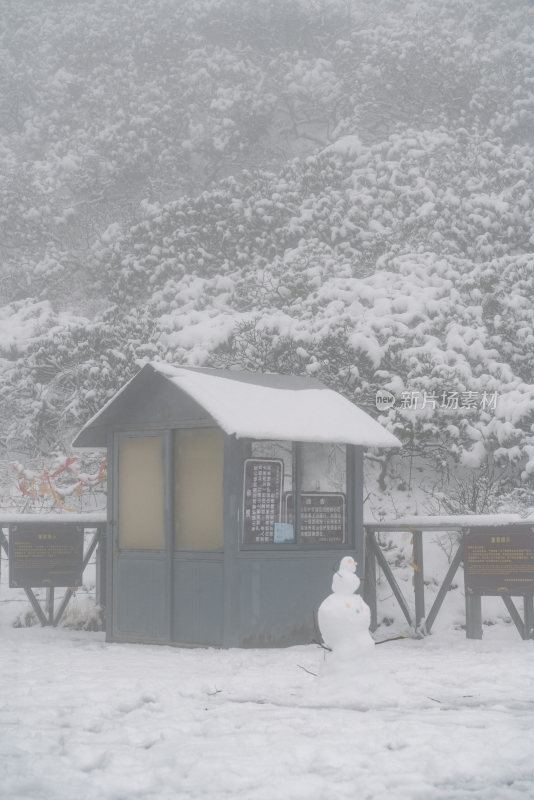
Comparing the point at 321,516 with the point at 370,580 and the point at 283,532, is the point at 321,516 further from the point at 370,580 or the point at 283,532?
the point at 370,580

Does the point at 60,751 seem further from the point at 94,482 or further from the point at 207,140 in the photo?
the point at 207,140

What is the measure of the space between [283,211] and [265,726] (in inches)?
760

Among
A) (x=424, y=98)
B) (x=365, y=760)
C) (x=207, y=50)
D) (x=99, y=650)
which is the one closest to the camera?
(x=365, y=760)

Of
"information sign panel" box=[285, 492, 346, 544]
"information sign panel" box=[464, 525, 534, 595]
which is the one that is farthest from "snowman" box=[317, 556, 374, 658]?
"information sign panel" box=[464, 525, 534, 595]

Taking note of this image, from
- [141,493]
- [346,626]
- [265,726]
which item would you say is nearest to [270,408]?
[141,493]

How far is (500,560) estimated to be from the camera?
10500 millimetres

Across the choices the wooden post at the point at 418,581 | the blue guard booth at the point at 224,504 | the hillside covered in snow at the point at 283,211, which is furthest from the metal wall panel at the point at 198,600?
the hillside covered in snow at the point at 283,211

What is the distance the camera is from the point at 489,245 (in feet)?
70.2

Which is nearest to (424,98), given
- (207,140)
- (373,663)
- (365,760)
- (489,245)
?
(207,140)

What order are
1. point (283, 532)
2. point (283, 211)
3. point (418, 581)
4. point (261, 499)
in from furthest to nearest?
point (283, 211), point (418, 581), point (283, 532), point (261, 499)

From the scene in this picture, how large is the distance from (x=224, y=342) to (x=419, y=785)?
14.4 meters

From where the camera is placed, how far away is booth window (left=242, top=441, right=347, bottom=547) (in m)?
10.4

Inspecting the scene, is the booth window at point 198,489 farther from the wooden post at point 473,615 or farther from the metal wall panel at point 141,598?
the wooden post at point 473,615

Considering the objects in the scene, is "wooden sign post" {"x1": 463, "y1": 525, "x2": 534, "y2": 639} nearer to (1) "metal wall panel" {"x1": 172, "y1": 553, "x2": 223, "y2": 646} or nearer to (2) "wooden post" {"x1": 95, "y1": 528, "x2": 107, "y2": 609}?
(1) "metal wall panel" {"x1": 172, "y1": 553, "x2": 223, "y2": 646}
